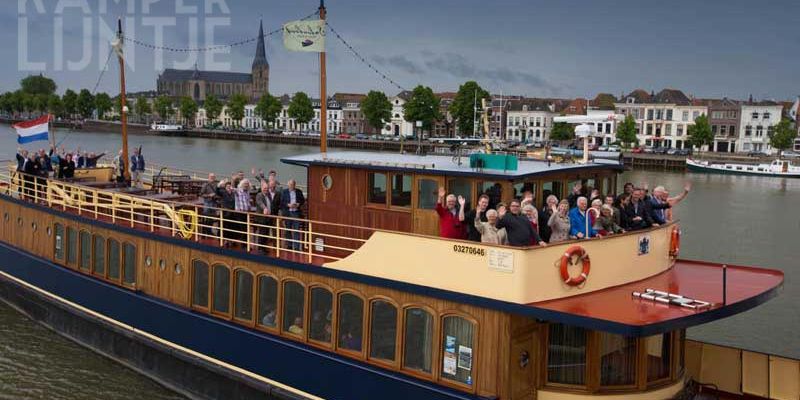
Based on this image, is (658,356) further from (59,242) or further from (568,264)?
(59,242)

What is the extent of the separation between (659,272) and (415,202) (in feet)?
12.5

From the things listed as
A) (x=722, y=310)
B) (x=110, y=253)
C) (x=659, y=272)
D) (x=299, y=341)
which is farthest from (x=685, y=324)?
(x=110, y=253)

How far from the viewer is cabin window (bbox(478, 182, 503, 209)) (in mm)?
10633

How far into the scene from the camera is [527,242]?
9.48 meters

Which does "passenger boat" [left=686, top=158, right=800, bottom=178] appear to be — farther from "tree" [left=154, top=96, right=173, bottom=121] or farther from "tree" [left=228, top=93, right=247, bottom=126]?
"tree" [left=154, top=96, right=173, bottom=121]

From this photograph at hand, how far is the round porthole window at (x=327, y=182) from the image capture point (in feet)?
40.9

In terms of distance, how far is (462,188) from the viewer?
1099 cm

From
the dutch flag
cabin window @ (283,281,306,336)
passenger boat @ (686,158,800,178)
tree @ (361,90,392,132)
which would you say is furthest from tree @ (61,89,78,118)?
cabin window @ (283,281,306,336)

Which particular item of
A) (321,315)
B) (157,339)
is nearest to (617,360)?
(321,315)

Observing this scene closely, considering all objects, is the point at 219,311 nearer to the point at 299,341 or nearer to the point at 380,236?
the point at 299,341

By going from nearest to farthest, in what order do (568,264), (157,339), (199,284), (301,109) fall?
(568,264) → (199,284) → (157,339) → (301,109)

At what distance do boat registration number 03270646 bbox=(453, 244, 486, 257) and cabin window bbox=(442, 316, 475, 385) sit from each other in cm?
90

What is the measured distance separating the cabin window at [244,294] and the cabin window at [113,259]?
4035 millimetres

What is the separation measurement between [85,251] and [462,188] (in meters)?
9.48
